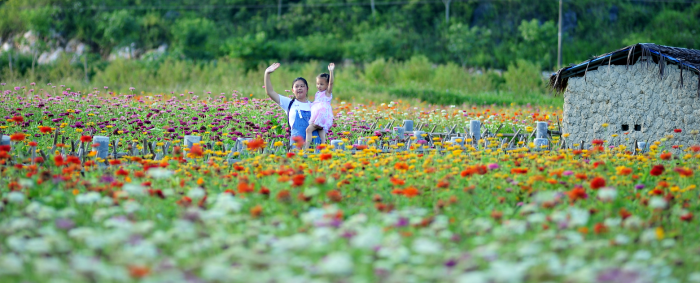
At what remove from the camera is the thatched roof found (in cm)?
903

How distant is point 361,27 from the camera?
37062 millimetres

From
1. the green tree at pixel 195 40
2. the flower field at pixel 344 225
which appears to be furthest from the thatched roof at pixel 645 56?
the green tree at pixel 195 40

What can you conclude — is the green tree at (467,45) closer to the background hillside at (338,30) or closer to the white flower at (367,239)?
the background hillside at (338,30)

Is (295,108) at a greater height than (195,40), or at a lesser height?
lesser

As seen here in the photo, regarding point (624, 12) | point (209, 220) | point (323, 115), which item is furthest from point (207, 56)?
point (209, 220)

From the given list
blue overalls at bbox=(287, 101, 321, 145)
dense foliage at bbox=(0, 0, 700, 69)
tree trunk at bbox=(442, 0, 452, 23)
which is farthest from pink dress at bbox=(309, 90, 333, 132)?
tree trunk at bbox=(442, 0, 452, 23)

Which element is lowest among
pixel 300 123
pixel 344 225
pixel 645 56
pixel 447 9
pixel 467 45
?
pixel 344 225

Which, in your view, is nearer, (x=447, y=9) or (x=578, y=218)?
(x=578, y=218)

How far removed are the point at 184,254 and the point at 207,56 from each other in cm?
3140

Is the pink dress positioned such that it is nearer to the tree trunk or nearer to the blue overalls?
the blue overalls

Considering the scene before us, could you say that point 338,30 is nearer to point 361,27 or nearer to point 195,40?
point 361,27

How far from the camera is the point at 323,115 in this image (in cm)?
768

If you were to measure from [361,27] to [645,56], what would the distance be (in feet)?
93.5

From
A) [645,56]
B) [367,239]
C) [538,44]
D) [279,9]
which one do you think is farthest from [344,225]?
[279,9]
